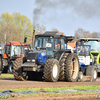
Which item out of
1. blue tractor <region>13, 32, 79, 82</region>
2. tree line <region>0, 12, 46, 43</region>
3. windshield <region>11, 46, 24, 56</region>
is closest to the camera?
blue tractor <region>13, 32, 79, 82</region>

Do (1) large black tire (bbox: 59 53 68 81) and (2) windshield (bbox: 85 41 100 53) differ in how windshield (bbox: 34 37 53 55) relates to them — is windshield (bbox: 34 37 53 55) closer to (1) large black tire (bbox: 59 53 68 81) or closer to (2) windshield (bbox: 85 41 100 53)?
(1) large black tire (bbox: 59 53 68 81)

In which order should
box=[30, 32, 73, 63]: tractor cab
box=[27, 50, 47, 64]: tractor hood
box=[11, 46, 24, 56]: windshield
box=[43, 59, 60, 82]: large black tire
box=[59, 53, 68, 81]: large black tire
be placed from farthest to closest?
box=[11, 46, 24, 56]: windshield → box=[30, 32, 73, 63]: tractor cab → box=[59, 53, 68, 81]: large black tire → box=[27, 50, 47, 64]: tractor hood → box=[43, 59, 60, 82]: large black tire

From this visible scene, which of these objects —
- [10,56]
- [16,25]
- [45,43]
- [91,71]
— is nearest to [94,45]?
[91,71]

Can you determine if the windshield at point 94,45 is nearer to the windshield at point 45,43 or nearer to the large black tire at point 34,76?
the large black tire at point 34,76

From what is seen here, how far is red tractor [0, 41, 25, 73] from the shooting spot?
80.8 ft

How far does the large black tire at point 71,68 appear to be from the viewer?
14328mm

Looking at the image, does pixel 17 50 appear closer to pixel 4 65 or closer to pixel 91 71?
pixel 4 65

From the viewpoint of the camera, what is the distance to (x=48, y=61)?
44.4ft

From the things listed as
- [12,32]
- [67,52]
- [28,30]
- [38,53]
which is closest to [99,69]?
[67,52]

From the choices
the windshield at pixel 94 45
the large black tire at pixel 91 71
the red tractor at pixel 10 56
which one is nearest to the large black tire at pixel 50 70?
the large black tire at pixel 91 71

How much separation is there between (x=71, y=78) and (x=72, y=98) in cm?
697

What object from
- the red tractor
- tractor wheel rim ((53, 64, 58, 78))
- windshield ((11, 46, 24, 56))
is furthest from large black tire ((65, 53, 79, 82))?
windshield ((11, 46, 24, 56))

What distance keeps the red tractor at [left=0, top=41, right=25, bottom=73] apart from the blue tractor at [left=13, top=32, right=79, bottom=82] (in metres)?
9.63

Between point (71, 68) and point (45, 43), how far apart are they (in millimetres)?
2139
